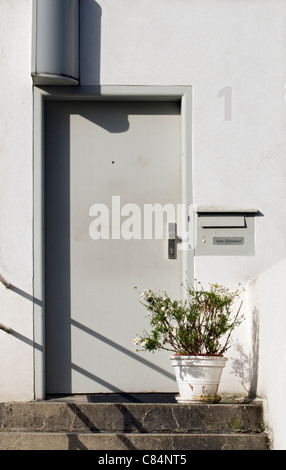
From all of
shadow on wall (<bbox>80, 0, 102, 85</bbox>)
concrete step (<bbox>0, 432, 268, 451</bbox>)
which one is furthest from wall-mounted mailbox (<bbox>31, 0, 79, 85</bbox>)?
concrete step (<bbox>0, 432, 268, 451</bbox>)

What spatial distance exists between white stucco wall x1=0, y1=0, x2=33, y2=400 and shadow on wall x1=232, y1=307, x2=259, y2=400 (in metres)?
1.38

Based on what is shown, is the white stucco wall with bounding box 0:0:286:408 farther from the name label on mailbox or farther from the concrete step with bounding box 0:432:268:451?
the concrete step with bounding box 0:432:268:451

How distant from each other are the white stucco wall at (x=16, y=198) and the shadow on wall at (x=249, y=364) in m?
1.38

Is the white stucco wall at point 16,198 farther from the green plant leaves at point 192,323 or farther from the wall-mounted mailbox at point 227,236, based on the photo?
the wall-mounted mailbox at point 227,236

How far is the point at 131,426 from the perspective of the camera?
6.03 metres

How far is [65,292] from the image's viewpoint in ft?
23.2

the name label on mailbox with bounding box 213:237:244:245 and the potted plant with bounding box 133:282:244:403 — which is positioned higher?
the name label on mailbox with bounding box 213:237:244:245

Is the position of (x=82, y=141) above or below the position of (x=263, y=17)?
below

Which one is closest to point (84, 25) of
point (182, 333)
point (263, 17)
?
point (263, 17)

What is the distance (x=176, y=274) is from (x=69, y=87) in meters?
1.48

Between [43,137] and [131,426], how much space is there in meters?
2.17

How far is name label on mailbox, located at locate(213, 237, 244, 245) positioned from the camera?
7012 mm

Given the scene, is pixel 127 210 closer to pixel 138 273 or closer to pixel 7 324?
pixel 138 273

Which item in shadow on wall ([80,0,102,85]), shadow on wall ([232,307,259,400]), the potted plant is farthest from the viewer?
shadow on wall ([80,0,102,85])
